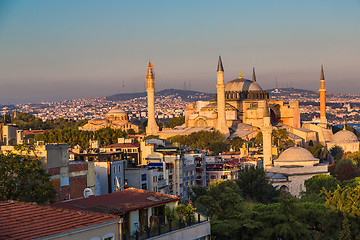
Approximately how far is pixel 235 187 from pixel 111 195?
53.2ft

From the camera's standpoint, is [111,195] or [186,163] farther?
[186,163]

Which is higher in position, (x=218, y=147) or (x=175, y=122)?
(x=175, y=122)

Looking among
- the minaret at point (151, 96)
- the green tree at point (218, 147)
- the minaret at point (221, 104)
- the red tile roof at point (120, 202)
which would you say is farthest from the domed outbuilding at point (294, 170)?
the minaret at point (151, 96)

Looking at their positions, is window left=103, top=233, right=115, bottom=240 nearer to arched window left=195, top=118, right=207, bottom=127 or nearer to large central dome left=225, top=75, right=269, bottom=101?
arched window left=195, top=118, right=207, bottom=127

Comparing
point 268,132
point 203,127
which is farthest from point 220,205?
point 203,127

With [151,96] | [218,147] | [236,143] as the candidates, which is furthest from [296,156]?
[151,96]

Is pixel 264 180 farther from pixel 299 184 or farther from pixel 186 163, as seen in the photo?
pixel 299 184

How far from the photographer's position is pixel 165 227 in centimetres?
1595

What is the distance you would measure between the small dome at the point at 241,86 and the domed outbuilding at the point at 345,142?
2275cm

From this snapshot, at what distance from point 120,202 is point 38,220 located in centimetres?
338

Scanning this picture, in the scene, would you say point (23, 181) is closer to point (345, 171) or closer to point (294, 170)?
point (294, 170)

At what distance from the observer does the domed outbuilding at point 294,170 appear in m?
47.9

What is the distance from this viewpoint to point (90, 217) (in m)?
14.1

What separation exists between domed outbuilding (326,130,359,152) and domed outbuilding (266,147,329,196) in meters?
20.9
